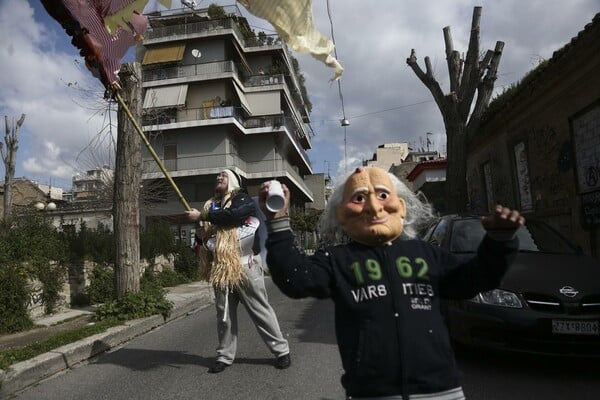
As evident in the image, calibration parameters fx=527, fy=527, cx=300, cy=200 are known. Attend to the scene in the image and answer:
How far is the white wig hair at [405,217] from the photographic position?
2539 millimetres

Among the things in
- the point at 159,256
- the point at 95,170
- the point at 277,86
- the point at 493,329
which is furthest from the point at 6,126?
the point at 493,329

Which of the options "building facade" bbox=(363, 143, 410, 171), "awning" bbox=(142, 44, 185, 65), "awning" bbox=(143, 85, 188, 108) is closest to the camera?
"awning" bbox=(143, 85, 188, 108)

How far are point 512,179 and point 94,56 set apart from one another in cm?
1260

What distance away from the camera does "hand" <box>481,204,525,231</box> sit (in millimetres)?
2082

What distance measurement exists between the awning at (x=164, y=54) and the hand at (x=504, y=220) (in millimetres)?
36754

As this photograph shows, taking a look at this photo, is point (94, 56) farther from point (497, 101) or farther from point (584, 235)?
point (497, 101)

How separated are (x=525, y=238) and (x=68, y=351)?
17.1 feet

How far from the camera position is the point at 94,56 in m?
4.09

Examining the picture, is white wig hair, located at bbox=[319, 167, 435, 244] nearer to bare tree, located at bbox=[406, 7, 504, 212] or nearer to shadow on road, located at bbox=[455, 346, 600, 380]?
shadow on road, located at bbox=[455, 346, 600, 380]

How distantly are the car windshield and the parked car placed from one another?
0.61m

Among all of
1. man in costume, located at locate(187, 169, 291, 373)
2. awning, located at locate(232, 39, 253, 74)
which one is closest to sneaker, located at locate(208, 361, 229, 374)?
man in costume, located at locate(187, 169, 291, 373)

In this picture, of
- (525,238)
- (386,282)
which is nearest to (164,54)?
(525,238)

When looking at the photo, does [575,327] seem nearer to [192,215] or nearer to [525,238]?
[525,238]

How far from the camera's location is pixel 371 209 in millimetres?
2303
